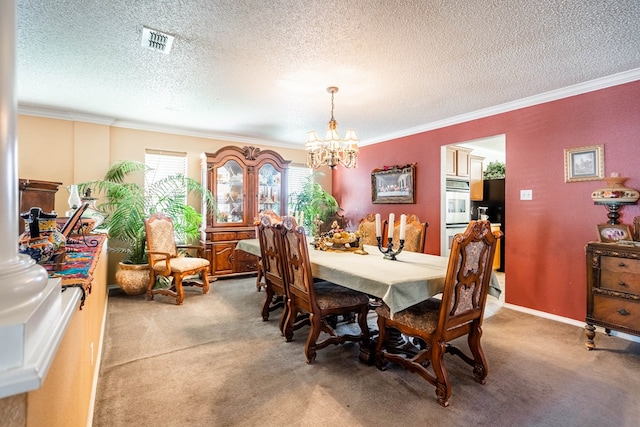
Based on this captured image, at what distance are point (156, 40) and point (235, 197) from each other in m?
2.83

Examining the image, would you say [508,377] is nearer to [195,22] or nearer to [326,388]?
[326,388]

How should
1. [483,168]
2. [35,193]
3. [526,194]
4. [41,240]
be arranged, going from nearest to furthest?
[41,240] < [35,193] < [526,194] < [483,168]

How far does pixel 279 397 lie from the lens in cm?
189

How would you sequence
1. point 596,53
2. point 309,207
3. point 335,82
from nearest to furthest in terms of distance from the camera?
point 596,53 → point 335,82 → point 309,207

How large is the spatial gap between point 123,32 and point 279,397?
266cm

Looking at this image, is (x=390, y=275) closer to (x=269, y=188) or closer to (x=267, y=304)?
(x=267, y=304)

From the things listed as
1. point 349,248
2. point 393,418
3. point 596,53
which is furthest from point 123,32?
point 596,53

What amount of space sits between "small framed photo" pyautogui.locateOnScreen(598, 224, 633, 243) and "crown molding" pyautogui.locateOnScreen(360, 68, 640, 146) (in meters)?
1.31

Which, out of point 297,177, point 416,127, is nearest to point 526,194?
point 416,127

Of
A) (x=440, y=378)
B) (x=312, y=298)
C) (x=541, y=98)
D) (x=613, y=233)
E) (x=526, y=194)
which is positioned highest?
(x=541, y=98)

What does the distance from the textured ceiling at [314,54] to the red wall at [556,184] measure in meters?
0.29

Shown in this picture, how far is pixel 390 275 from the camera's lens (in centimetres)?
199

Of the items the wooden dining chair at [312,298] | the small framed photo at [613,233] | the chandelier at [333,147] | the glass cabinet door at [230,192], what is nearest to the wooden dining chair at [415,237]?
the chandelier at [333,147]

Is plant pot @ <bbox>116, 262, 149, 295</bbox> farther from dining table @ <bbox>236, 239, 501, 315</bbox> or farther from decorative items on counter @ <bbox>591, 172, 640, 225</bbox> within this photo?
decorative items on counter @ <bbox>591, 172, 640, 225</bbox>
